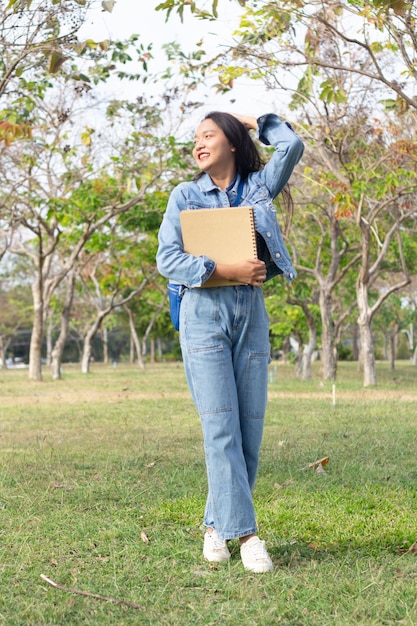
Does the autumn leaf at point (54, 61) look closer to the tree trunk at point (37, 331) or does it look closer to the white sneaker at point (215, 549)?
the white sneaker at point (215, 549)

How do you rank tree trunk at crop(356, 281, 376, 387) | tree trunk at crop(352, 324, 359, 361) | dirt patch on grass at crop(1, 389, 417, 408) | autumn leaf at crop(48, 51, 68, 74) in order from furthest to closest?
tree trunk at crop(352, 324, 359, 361), tree trunk at crop(356, 281, 376, 387), dirt patch on grass at crop(1, 389, 417, 408), autumn leaf at crop(48, 51, 68, 74)

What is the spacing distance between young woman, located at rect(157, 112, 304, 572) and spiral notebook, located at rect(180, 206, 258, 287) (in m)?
0.07

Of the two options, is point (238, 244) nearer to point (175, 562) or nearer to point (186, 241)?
point (186, 241)

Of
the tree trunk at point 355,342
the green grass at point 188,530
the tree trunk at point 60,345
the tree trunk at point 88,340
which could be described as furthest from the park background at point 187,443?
the tree trunk at point 355,342

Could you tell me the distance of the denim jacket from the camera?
4.04 m

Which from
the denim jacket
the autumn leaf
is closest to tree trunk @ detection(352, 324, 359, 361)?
the autumn leaf

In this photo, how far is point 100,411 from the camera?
12.3 metres

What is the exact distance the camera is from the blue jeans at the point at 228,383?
394cm

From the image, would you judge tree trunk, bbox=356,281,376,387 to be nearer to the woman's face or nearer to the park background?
the park background

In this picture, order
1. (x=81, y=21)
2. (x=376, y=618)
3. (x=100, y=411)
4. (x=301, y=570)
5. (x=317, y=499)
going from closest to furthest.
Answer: (x=376, y=618) → (x=301, y=570) → (x=317, y=499) → (x=81, y=21) → (x=100, y=411)

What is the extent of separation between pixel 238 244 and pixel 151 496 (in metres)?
2.22

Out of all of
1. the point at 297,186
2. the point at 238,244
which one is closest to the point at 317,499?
the point at 238,244

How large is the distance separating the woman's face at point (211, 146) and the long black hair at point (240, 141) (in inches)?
1.0

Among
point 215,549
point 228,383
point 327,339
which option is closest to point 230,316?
point 228,383
